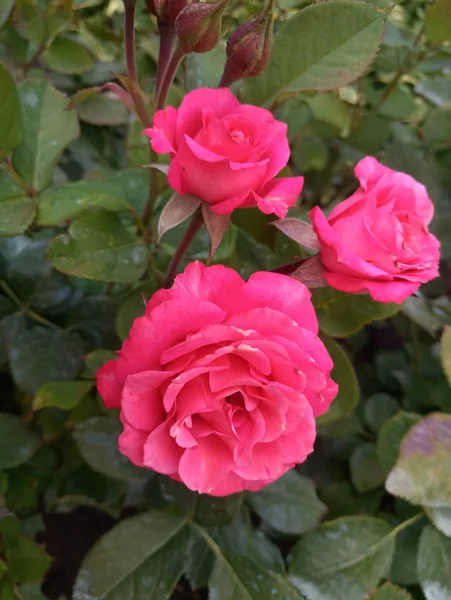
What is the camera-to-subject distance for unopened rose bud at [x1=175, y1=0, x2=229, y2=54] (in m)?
0.37

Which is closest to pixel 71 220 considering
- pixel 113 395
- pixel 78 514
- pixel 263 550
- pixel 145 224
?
pixel 145 224

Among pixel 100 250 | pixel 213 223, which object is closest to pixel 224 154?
pixel 213 223

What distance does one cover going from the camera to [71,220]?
0.49 meters

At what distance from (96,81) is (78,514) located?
0.67 m

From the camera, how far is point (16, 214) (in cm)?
48

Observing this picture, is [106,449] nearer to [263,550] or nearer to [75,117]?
[263,550]

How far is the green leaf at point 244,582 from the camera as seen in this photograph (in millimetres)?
522

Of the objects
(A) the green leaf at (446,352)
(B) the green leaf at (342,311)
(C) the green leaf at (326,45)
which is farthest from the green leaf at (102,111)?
(A) the green leaf at (446,352)

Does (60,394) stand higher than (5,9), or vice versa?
(5,9)

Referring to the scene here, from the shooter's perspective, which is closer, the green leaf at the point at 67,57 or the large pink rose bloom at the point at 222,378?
the large pink rose bloom at the point at 222,378

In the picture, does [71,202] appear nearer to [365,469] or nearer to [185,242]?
[185,242]

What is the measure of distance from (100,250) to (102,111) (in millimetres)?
290

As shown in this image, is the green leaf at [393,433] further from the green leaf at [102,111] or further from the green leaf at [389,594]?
the green leaf at [102,111]

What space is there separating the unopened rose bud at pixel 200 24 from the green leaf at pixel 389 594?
1.77 feet
